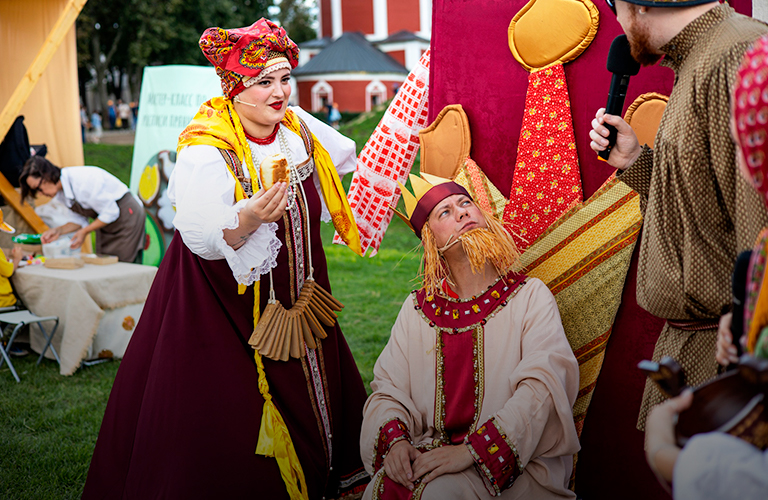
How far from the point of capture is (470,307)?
7.77ft

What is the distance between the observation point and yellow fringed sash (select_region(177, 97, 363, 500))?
242 cm

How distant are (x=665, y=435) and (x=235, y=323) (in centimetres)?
183

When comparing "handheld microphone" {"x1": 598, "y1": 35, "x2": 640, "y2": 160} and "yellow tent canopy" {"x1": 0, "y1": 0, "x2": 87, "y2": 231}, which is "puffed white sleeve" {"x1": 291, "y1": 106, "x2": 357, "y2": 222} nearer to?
"handheld microphone" {"x1": 598, "y1": 35, "x2": 640, "y2": 160}

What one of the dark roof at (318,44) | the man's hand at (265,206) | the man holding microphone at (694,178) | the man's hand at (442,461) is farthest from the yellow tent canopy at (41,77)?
the dark roof at (318,44)

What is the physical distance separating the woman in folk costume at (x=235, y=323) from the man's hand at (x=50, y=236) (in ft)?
11.6

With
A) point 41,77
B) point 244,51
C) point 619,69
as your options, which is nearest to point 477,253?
point 619,69

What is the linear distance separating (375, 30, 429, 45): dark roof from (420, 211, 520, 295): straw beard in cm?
2534

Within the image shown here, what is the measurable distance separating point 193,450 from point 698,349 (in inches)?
71.2

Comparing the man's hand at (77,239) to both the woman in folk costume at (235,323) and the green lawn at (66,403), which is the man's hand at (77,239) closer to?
the green lawn at (66,403)

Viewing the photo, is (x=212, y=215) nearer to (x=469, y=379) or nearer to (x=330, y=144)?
(x=330, y=144)

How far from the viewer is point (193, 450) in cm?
245

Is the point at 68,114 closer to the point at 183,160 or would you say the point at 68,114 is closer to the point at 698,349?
the point at 183,160

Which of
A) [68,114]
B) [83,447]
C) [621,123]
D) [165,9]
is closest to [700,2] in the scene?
[621,123]

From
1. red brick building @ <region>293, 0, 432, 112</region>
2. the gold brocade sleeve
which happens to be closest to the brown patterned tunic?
the gold brocade sleeve
